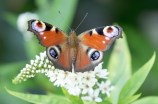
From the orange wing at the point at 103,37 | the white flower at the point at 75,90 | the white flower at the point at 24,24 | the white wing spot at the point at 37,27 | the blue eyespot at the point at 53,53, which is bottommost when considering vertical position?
the white flower at the point at 75,90

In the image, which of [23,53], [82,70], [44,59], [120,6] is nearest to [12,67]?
Result: [23,53]

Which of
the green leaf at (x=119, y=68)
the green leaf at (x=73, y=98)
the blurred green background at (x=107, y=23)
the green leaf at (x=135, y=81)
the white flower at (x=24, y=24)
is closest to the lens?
the green leaf at (x=73, y=98)

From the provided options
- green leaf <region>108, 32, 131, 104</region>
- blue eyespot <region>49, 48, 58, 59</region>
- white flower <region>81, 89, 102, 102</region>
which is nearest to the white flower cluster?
white flower <region>81, 89, 102, 102</region>

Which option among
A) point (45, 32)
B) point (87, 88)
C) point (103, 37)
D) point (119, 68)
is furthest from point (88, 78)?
point (119, 68)

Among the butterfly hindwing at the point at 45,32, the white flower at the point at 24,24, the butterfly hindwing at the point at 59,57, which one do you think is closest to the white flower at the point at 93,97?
the butterfly hindwing at the point at 59,57

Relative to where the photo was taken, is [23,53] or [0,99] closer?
[0,99]

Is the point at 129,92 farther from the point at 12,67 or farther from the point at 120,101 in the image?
the point at 12,67

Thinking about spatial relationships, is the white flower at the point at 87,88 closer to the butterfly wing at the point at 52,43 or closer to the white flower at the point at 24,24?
the butterfly wing at the point at 52,43
